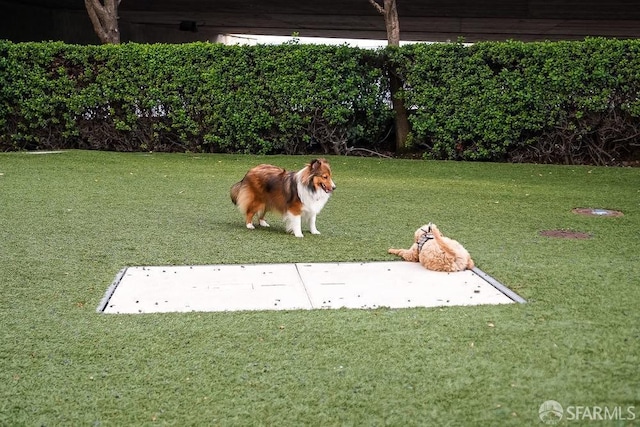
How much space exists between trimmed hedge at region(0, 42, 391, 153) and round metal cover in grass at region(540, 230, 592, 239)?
673 centimetres

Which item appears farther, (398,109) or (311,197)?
(398,109)

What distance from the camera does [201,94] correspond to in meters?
14.4

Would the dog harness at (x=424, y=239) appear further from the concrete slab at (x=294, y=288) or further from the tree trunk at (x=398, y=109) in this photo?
the tree trunk at (x=398, y=109)

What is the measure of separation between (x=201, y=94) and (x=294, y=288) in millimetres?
9164

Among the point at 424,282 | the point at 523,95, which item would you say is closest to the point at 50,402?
the point at 424,282

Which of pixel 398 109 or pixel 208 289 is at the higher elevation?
pixel 398 109

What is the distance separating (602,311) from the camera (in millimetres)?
5113

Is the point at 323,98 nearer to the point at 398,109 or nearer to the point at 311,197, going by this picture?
the point at 398,109

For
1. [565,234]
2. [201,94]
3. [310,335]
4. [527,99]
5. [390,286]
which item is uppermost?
[201,94]

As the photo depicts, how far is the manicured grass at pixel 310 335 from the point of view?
3.77m

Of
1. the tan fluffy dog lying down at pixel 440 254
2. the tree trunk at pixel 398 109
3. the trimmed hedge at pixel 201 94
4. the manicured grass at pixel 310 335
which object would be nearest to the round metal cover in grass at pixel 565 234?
the manicured grass at pixel 310 335

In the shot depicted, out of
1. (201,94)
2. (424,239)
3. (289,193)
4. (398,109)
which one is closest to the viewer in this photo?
(424,239)

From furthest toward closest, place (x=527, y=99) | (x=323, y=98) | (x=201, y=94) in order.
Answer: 1. (x=201, y=94)
2. (x=323, y=98)
3. (x=527, y=99)

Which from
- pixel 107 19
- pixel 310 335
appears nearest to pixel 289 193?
pixel 310 335
